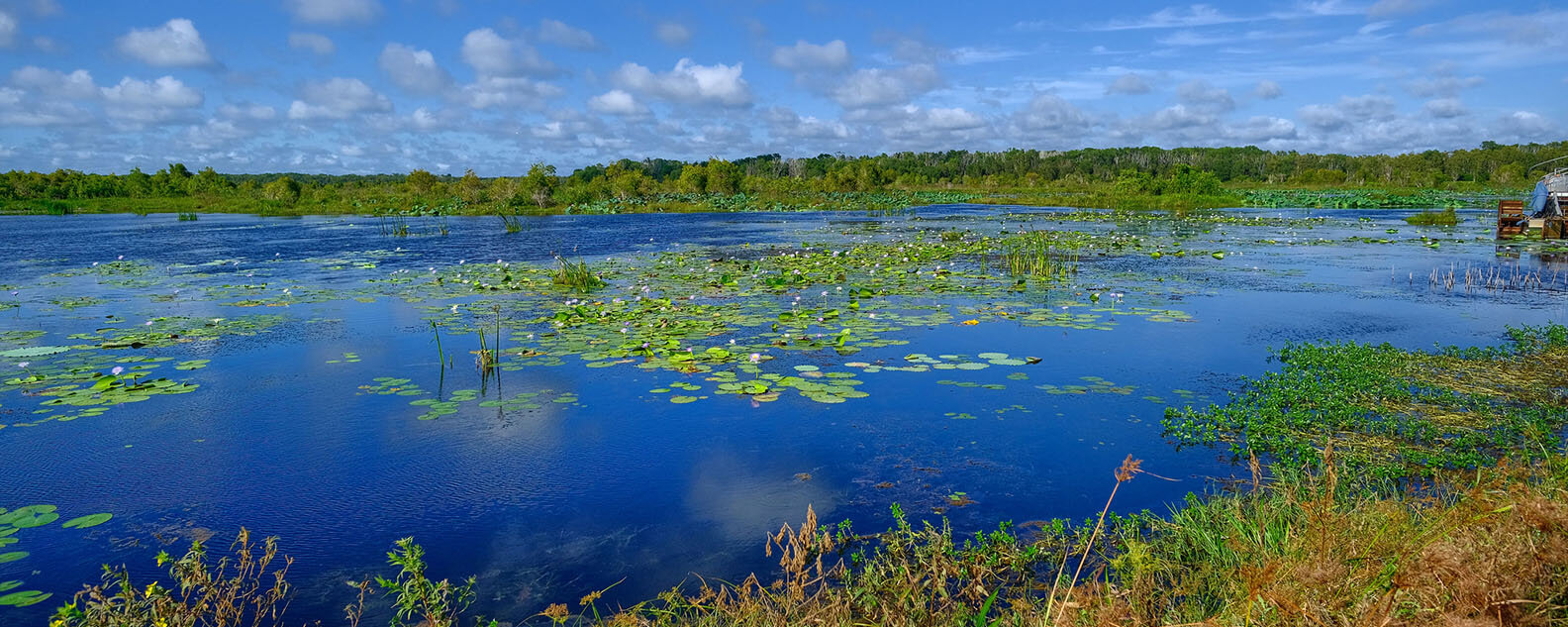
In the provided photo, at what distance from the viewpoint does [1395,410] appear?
18.2 feet

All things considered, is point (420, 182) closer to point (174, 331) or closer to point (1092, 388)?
point (174, 331)

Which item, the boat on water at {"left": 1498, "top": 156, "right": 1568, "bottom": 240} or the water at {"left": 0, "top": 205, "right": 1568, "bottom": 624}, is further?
the boat on water at {"left": 1498, "top": 156, "right": 1568, "bottom": 240}

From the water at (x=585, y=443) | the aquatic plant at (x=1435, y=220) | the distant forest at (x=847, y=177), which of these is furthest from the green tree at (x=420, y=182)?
the aquatic plant at (x=1435, y=220)

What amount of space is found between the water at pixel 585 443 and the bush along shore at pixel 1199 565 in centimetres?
22

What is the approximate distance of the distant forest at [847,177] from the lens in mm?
45531

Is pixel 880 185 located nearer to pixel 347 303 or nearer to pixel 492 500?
pixel 347 303

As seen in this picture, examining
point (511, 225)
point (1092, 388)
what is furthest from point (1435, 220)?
point (511, 225)

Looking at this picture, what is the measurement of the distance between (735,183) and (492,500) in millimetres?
51301

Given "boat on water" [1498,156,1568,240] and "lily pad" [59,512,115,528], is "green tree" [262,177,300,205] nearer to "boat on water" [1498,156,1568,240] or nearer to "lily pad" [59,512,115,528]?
"lily pad" [59,512,115,528]

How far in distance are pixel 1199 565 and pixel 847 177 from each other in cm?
5759

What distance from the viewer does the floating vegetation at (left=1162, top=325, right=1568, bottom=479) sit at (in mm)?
4746

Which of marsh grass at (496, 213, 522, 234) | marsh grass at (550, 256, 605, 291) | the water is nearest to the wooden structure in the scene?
the water

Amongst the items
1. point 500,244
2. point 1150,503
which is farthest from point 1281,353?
point 500,244

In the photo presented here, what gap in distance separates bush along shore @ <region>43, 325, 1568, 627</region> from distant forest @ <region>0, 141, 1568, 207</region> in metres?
36.0
